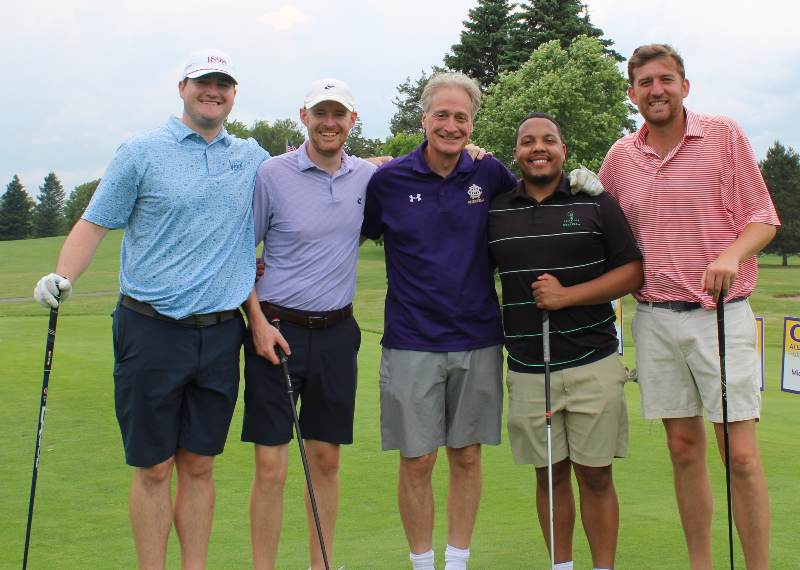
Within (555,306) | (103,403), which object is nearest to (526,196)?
(555,306)

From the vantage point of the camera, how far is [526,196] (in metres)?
3.34

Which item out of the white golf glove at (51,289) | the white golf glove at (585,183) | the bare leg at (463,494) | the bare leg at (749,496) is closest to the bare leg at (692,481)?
the bare leg at (749,496)

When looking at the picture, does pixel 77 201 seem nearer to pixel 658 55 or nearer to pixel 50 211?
pixel 50 211

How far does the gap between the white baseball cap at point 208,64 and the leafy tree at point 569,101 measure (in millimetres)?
22162

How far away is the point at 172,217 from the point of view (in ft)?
9.88

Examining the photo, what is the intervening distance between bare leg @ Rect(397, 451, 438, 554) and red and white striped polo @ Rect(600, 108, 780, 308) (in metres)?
1.34

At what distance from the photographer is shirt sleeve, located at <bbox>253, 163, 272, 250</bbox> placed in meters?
3.37

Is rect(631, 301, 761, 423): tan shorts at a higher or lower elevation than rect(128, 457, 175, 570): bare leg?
higher

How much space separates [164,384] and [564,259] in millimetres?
1810

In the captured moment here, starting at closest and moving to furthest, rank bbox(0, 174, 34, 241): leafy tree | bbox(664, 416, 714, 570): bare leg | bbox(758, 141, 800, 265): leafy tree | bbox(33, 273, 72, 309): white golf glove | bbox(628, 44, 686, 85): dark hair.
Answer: bbox(33, 273, 72, 309): white golf glove < bbox(664, 416, 714, 570): bare leg < bbox(628, 44, 686, 85): dark hair < bbox(758, 141, 800, 265): leafy tree < bbox(0, 174, 34, 241): leafy tree

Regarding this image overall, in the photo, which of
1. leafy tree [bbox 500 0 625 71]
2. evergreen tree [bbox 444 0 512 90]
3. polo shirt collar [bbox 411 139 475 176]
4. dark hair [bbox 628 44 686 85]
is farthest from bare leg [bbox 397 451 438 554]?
evergreen tree [bbox 444 0 512 90]

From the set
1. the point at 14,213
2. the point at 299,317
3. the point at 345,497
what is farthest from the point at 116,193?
the point at 14,213

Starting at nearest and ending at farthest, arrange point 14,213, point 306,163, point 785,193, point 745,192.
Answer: point 745,192 → point 306,163 → point 785,193 → point 14,213

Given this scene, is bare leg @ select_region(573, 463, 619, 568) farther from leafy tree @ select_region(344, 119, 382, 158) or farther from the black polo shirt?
leafy tree @ select_region(344, 119, 382, 158)
